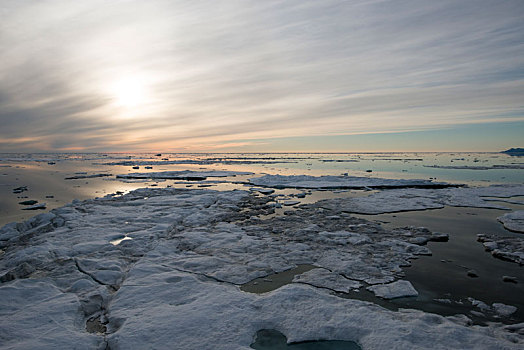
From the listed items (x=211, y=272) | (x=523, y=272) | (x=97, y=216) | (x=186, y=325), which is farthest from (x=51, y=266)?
(x=523, y=272)

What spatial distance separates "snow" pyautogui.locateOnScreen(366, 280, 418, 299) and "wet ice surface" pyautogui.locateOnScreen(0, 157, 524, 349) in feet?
0.13

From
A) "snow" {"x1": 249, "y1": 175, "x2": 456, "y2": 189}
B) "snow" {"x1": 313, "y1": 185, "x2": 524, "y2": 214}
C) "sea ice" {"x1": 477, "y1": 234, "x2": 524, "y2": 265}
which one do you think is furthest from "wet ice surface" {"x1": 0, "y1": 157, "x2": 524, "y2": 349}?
"snow" {"x1": 249, "y1": 175, "x2": 456, "y2": 189}

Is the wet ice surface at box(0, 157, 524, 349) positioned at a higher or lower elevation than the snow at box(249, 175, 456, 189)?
lower

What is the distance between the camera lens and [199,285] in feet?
17.1

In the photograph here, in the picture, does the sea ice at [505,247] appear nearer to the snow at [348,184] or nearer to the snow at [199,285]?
the snow at [199,285]

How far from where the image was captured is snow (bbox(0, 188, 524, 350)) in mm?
3783

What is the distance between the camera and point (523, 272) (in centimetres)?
578

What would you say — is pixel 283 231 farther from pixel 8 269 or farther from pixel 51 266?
pixel 8 269

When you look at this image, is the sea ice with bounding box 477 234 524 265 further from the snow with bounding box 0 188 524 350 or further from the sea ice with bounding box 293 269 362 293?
the sea ice with bounding box 293 269 362 293

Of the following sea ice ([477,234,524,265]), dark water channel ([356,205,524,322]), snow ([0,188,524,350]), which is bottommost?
snow ([0,188,524,350])

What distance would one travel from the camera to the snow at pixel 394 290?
16.1 feet

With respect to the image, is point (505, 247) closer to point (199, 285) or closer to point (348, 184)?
point (199, 285)

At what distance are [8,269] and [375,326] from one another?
23.5 feet

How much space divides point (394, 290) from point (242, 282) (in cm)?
278
